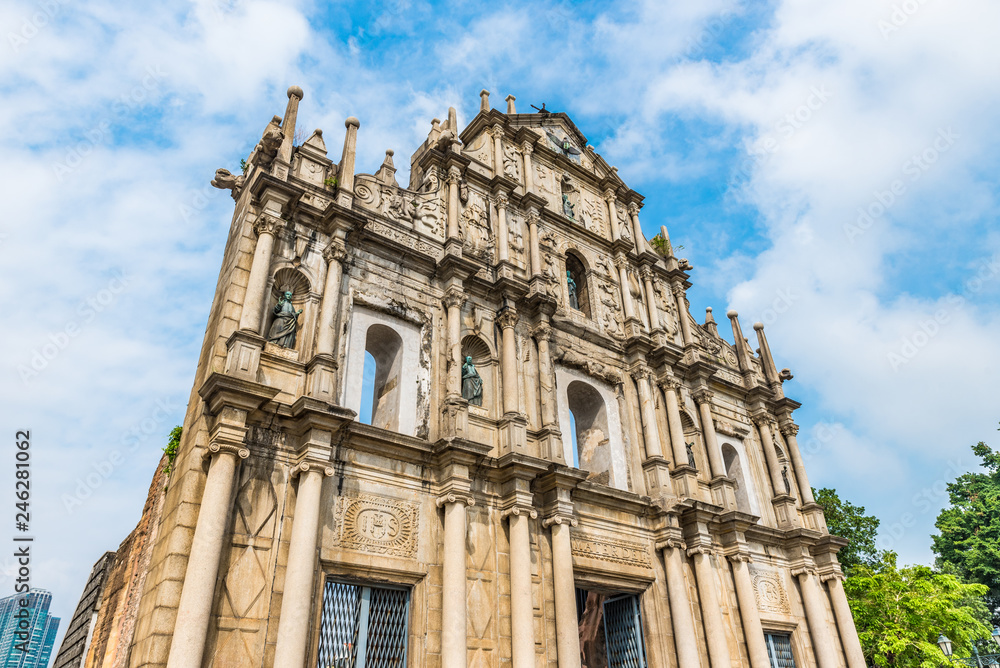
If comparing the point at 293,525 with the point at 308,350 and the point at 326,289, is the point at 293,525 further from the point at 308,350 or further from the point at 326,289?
the point at 326,289

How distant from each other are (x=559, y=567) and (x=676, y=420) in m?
5.98

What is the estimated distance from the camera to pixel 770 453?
62.2ft

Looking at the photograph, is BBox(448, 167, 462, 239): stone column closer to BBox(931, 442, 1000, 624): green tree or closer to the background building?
BBox(931, 442, 1000, 624): green tree

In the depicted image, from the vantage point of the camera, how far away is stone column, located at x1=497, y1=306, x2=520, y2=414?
13.2 m

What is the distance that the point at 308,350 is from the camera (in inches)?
445

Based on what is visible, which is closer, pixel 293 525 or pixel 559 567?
pixel 293 525

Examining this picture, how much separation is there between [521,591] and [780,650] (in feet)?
28.5

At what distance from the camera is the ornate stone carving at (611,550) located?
42.6 ft

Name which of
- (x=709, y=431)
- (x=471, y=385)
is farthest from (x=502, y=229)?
(x=709, y=431)

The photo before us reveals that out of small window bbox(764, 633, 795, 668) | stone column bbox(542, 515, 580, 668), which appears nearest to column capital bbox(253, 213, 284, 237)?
stone column bbox(542, 515, 580, 668)

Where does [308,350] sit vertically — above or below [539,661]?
above

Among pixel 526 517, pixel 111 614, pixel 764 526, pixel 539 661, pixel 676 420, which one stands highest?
pixel 676 420

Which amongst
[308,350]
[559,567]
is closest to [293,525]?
[308,350]

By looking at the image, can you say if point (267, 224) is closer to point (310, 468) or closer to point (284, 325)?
point (284, 325)
